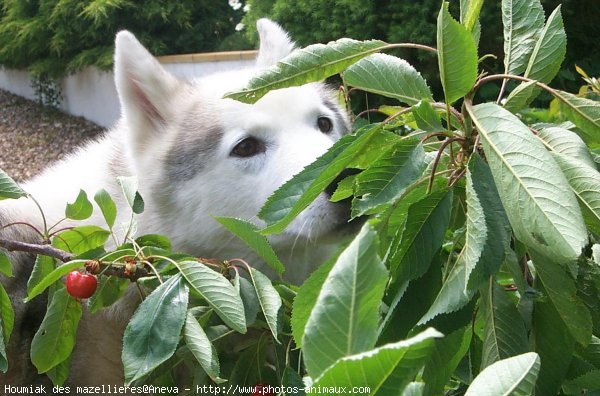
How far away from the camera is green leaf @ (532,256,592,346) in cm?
96

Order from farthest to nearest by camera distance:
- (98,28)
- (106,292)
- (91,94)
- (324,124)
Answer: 1. (91,94)
2. (98,28)
3. (324,124)
4. (106,292)

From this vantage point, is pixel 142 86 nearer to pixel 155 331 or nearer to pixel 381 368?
pixel 155 331

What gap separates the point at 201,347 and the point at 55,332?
39 centimetres

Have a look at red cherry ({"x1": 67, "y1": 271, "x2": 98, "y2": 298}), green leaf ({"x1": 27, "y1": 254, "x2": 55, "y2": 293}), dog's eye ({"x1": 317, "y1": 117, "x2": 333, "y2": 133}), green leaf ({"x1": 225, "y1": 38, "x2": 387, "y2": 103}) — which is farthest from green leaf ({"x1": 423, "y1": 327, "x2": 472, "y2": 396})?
dog's eye ({"x1": 317, "y1": 117, "x2": 333, "y2": 133})

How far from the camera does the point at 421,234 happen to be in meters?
0.98

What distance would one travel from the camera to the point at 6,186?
1416 millimetres

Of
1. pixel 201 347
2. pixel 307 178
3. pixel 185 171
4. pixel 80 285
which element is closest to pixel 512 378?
pixel 307 178

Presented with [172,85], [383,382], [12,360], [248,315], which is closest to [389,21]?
[172,85]

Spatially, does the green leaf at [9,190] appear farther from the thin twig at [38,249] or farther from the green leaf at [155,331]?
the green leaf at [155,331]

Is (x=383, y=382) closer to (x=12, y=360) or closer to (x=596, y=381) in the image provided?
(x=596, y=381)

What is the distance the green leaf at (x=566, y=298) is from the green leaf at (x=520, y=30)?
1.01ft

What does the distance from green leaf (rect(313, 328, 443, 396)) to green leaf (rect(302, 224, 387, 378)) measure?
2 cm

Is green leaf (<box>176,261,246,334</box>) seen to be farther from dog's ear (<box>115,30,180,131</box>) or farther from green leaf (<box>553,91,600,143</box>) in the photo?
dog's ear (<box>115,30,180,131</box>)

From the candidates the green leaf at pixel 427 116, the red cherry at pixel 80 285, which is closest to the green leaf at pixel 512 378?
the green leaf at pixel 427 116
